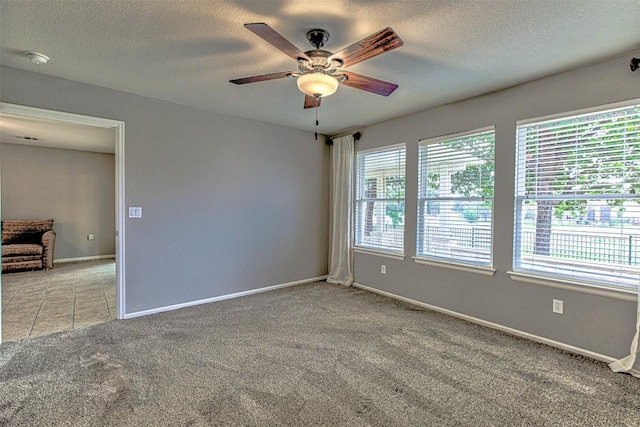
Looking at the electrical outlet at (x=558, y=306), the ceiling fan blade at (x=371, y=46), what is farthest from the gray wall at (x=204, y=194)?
the electrical outlet at (x=558, y=306)

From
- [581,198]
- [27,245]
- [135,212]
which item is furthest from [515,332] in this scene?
[27,245]

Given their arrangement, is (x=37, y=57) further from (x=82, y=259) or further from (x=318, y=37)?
(x=82, y=259)

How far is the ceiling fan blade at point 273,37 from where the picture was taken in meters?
1.60

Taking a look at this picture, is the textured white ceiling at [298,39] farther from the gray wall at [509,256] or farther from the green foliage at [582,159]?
the green foliage at [582,159]

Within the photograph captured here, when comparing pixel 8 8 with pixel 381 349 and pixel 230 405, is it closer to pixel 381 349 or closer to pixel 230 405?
pixel 230 405

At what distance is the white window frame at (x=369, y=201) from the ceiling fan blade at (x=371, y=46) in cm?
234

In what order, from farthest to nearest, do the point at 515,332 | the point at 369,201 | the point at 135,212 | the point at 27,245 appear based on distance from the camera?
the point at 27,245
the point at 369,201
the point at 135,212
the point at 515,332

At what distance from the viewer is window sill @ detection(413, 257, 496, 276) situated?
3.27 meters

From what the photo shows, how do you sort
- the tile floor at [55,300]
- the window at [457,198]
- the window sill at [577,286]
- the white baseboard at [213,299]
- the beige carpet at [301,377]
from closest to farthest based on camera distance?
the beige carpet at [301,377], the window sill at [577,286], the tile floor at [55,300], the window at [457,198], the white baseboard at [213,299]

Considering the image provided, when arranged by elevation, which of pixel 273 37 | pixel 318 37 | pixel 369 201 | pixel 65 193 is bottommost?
pixel 369 201

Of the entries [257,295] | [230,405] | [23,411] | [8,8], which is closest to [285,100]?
[8,8]

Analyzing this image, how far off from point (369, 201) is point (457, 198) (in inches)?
55.4

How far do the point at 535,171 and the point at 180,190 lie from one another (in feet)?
12.7

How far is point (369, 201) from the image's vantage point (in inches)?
185
